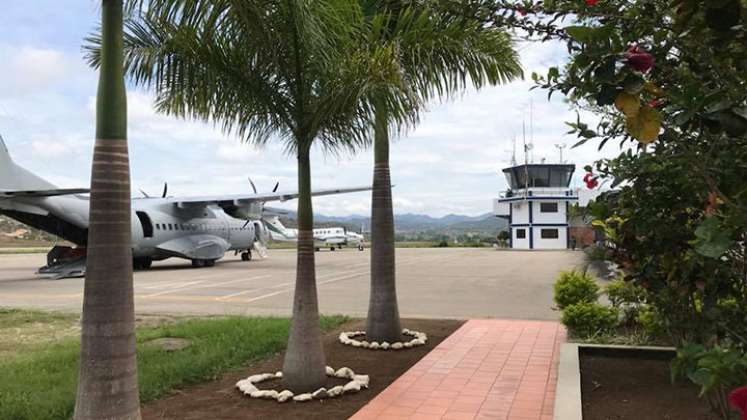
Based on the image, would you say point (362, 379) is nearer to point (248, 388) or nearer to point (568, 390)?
point (248, 388)

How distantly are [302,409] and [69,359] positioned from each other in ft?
12.2

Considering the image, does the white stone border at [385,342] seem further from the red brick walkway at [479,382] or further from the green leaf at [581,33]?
the green leaf at [581,33]

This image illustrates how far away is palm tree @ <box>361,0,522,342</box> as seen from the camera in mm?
5949

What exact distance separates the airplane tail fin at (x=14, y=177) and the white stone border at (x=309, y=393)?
694 inches

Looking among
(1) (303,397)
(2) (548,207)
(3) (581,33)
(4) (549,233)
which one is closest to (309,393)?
(1) (303,397)

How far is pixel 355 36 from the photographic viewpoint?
18.2 feet

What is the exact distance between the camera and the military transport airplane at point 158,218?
66.0 ft

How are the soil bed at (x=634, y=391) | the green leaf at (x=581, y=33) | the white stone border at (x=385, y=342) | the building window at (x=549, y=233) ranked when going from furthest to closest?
the building window at (x=549, y=233), the white stone border at (x=385, y=342), the soil bed at (x=634, y=391), the green leaf at (x=581, y=33)

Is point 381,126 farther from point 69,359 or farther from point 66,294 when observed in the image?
point 66,294

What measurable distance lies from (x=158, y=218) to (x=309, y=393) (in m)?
21.8

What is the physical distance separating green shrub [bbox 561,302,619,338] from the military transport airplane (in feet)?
51.2

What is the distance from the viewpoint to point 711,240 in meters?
1.34

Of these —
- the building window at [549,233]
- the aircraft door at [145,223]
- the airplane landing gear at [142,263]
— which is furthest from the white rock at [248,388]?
the building window at [549,233]

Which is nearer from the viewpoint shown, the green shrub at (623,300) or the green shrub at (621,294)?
the green shrub at (621,294)
